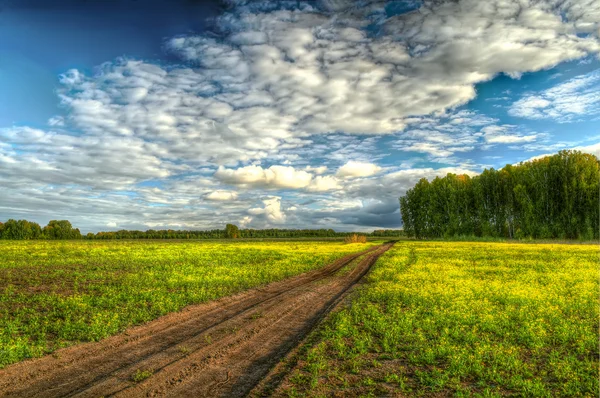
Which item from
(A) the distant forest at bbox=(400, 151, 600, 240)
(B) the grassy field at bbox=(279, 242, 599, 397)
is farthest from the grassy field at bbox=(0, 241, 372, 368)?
(A) the distant forest at bbox=(400, 151, 600, 240)

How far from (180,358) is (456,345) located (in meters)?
9.04

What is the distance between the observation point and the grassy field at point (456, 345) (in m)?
8.52

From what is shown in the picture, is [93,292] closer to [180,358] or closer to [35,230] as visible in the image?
[180,358]

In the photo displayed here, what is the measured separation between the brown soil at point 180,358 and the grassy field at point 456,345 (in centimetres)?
137

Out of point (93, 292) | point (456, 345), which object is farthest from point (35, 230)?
point (456, 345)

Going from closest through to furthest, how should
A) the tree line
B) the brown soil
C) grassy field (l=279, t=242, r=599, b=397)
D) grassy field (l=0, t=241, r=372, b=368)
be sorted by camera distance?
the brown soil
grassy field (l=279, t=242, r=599, b=397)
grassy field (l=0, t=241, r=372, b=368)
the tree line

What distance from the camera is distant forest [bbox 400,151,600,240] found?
7938 centimetres

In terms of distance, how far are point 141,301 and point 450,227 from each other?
106607 mm

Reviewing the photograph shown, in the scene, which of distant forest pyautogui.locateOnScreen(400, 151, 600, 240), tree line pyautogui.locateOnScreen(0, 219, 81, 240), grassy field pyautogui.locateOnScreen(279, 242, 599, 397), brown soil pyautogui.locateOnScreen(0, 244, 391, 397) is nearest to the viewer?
brown soil pyautogui.locateOnScreen(0, 244, 391, 397)

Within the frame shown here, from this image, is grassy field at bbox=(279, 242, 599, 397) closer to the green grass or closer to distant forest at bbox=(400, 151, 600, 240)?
the green grass

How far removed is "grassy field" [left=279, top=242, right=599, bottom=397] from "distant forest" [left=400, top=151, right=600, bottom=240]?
74.7 metres

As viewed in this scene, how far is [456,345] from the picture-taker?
11297mm

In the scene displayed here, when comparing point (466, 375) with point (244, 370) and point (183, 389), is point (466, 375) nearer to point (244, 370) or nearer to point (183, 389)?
point (244, 370)

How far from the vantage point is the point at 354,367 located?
950cm
